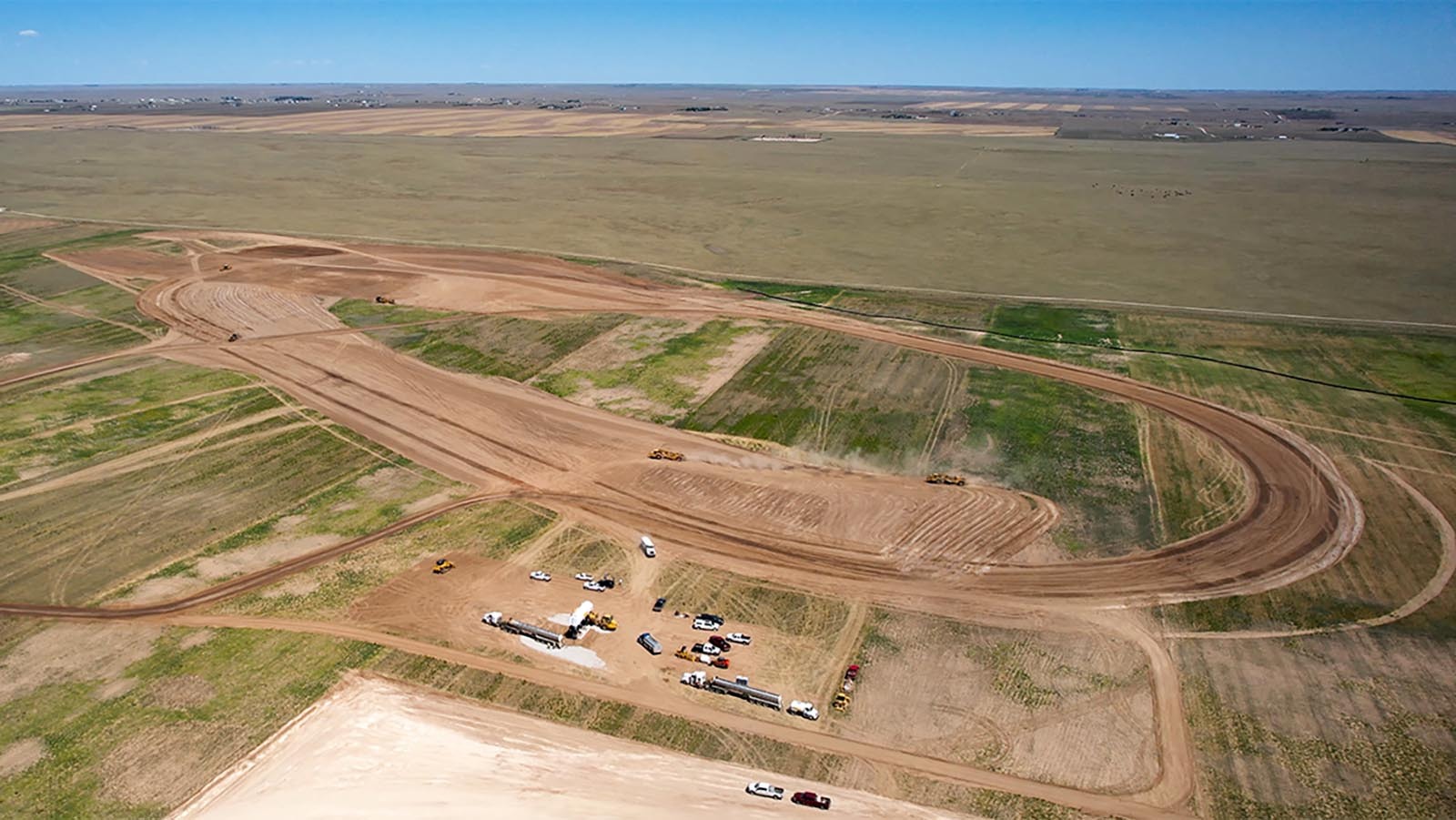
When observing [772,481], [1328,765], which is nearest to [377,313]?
[772,481]

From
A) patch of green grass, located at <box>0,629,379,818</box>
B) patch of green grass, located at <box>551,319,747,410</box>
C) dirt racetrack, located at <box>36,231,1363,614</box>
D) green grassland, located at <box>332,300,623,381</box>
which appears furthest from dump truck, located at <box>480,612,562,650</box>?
green grassland, located at <box>332,300,623,381</box>

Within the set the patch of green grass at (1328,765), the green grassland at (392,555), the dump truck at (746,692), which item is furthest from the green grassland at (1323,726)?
the green grassland at (392,555)

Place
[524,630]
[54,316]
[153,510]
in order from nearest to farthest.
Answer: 1. [524,630]
2. [153,510]
3. [54,316]

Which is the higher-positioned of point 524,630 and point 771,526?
point 771,526

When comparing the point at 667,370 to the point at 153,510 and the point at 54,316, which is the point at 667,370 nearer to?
the point at 153,510

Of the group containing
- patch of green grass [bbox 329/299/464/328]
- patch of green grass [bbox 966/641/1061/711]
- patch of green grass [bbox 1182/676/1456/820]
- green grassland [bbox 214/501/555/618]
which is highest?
patch of green grass [bbox 329/299/464/328]

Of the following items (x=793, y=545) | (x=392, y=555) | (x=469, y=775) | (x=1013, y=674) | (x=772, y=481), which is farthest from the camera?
(x=772, y=481)

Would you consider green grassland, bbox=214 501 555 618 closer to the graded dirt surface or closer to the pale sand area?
the graded dirt surface
